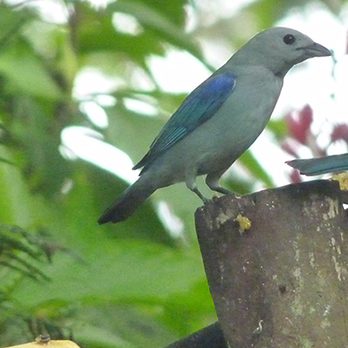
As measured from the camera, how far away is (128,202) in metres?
3.97

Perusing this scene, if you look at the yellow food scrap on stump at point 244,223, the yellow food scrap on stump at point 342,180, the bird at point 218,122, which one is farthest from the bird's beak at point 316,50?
the yellow food scrap on stump at point 244,223

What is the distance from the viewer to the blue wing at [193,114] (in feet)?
13.5

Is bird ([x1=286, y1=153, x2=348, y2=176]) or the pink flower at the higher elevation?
the pink flower

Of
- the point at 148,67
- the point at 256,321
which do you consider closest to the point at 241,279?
the point at 256,321

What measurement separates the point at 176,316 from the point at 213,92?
64 cm

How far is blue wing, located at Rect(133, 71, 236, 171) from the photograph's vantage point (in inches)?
163

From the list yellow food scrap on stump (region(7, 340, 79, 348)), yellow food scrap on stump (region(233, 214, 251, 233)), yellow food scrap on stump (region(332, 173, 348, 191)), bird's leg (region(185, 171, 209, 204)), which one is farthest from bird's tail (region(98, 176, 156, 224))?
yellow food scrap on stump (region(7, 340, 79, 348))

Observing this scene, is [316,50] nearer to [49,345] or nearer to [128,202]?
[128,202]

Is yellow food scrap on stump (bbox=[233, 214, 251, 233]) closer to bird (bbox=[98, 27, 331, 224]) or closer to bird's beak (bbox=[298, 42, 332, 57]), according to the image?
bird (bbox=[98, 27, 331, 224])

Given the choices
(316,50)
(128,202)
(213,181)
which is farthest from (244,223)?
(316,50)

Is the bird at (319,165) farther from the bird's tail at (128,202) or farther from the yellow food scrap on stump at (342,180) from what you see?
the bird's tail at (128,202)

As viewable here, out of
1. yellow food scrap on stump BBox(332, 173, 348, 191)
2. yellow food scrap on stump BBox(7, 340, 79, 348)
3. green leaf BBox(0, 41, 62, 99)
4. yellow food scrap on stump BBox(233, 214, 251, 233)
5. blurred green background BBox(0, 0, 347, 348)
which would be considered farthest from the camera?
green leaf BBox(0, 41, 62, 99)

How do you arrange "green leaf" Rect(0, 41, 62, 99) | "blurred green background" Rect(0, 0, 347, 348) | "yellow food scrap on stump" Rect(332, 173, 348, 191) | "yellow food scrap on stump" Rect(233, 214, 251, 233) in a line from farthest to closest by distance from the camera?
"green leaf" Rect(0, 41, 62, 99), "blurred green background" Rect(0, 0, 347, 348), "yellow food scrap on stump" Rect(332, 173, 348, 191), "yellow food scrap on stump" Rect(233, 214, 251, 233)

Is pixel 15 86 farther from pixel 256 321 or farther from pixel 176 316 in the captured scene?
pixel 256 321
